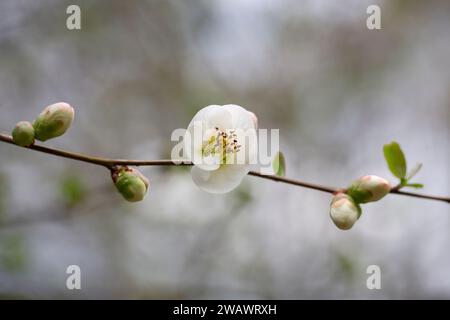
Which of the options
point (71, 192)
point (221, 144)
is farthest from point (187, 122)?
point (221, 144)

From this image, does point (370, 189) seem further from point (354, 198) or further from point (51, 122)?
point (51, 122)

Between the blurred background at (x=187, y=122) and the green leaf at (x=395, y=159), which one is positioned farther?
the blurred background at (x=187, y=122)

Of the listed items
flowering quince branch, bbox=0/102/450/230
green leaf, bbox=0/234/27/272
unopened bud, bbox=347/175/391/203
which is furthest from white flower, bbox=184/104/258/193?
green leaf, bbox=0/234/27/272

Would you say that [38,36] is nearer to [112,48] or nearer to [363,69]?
[112,48]

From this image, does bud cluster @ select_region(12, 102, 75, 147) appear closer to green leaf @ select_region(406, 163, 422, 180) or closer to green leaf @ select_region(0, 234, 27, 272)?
green leaf @ select_region(406, 163, 422, 180)

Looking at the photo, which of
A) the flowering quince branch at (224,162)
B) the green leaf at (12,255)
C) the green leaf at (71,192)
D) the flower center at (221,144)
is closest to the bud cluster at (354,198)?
the flowering quince branch at (224,162)

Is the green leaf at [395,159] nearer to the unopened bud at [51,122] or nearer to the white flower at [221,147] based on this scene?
the white flower at [221,147]
